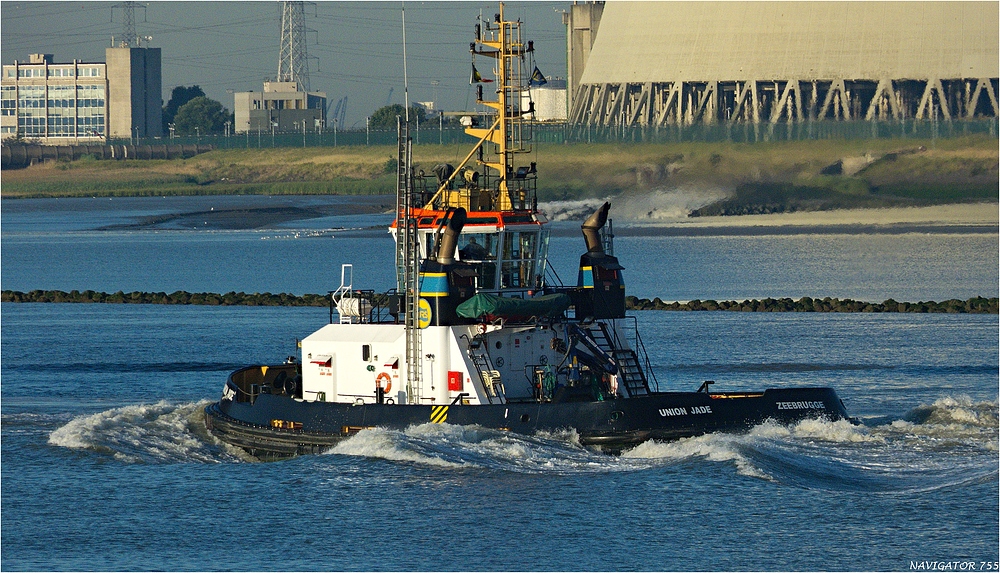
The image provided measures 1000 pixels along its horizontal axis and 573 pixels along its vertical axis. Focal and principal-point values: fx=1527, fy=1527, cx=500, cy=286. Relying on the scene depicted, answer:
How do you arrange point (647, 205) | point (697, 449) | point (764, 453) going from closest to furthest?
point (764, 453), point (697, 449), point (647, 205)

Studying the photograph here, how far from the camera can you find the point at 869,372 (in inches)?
1650

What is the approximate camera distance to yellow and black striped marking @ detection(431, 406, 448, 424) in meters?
29.1

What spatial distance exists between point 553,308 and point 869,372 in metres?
14.9

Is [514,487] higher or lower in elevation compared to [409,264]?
lower

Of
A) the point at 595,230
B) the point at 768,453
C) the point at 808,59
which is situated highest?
the point at 808,59

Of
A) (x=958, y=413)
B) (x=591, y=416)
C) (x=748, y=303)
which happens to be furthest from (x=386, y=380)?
(x=748, y=303)

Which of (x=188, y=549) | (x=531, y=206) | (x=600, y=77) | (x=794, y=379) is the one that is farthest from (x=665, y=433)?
(x=600, y=77)

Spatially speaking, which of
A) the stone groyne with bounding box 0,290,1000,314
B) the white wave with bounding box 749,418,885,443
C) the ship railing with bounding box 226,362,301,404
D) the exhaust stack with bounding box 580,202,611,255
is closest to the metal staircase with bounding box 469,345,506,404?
the exhaust stack with bounding box 580,202,611,255

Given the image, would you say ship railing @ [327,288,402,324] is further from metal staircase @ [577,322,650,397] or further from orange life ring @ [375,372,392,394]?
metal staircase @ [577,322,650,397]

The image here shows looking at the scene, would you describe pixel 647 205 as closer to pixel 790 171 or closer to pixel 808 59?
pixel 790 171

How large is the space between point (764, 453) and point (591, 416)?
10.7ft

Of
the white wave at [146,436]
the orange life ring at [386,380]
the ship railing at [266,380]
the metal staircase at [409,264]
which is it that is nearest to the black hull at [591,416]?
the metal staircase at [409,264]

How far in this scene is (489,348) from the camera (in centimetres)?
3009

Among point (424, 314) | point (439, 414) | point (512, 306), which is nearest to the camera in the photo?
point (439, 414)
